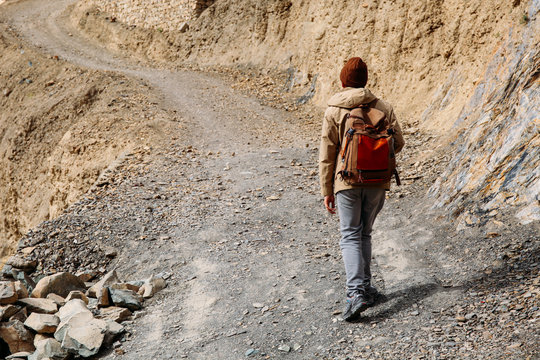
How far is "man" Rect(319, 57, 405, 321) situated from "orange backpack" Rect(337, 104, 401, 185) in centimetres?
7

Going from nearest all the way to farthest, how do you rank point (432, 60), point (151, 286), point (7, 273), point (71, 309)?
point (71, 309) → point (151, 286) → point (7, 273) → point (432, 60)

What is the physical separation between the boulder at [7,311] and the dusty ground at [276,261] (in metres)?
1.32

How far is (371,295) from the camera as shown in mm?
4082

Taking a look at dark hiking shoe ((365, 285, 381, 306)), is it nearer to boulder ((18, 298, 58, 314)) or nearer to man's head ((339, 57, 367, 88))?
man's head ((339, 57, 367, 88))

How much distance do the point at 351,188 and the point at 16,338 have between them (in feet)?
11.5

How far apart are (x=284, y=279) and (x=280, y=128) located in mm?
7438

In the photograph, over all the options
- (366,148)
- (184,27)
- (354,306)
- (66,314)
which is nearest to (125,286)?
(66,314)

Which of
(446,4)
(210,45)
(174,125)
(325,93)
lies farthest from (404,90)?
(210,45)

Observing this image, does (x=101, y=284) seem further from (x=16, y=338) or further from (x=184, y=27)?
(x=184, y=27)

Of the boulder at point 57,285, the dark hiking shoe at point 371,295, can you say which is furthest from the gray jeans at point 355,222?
the boulder at point 57,285

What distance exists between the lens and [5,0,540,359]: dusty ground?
363 centimetres

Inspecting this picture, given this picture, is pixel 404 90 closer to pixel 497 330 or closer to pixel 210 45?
pixel 497 330

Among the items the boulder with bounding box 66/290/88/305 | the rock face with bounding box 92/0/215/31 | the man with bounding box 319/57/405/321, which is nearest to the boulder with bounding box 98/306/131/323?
Answer: the boulder with bounding box 66/290/88/305

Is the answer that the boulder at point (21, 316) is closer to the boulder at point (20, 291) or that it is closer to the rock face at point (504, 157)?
the boulder at point (20, 291)
